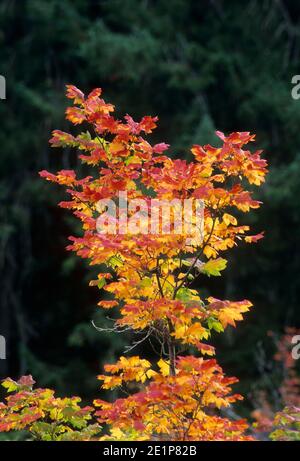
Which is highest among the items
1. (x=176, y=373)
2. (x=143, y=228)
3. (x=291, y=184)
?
(x=291, y=184)

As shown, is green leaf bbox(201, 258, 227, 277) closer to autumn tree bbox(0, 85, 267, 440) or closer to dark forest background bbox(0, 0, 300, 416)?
autumn tree bbox(0, 85, 267, 440)

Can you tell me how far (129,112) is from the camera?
11.2 m

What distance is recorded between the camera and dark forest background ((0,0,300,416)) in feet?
34.3

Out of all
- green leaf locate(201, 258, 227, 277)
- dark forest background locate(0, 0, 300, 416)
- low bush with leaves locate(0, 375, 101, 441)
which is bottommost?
low bush with leaves locate(0, 375, 101, 441)

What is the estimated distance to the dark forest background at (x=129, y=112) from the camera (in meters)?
10.4

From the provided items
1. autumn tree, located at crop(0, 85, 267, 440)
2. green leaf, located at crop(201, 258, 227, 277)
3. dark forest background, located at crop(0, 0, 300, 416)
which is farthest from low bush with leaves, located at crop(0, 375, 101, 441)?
dark forest background, located at crop(0, 0, 300, 416)

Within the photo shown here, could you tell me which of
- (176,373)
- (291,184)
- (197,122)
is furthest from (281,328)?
(176,373)

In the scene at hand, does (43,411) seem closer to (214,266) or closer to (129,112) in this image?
(214,266)

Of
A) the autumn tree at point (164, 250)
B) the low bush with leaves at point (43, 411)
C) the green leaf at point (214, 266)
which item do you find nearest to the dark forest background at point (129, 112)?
the low bush with leaves at point (43, 411)

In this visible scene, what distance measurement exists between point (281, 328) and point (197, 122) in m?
3.41

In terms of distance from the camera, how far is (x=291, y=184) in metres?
9.51

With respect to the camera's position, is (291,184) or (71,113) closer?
(71,113)

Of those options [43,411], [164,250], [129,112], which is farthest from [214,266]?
[129,112]
